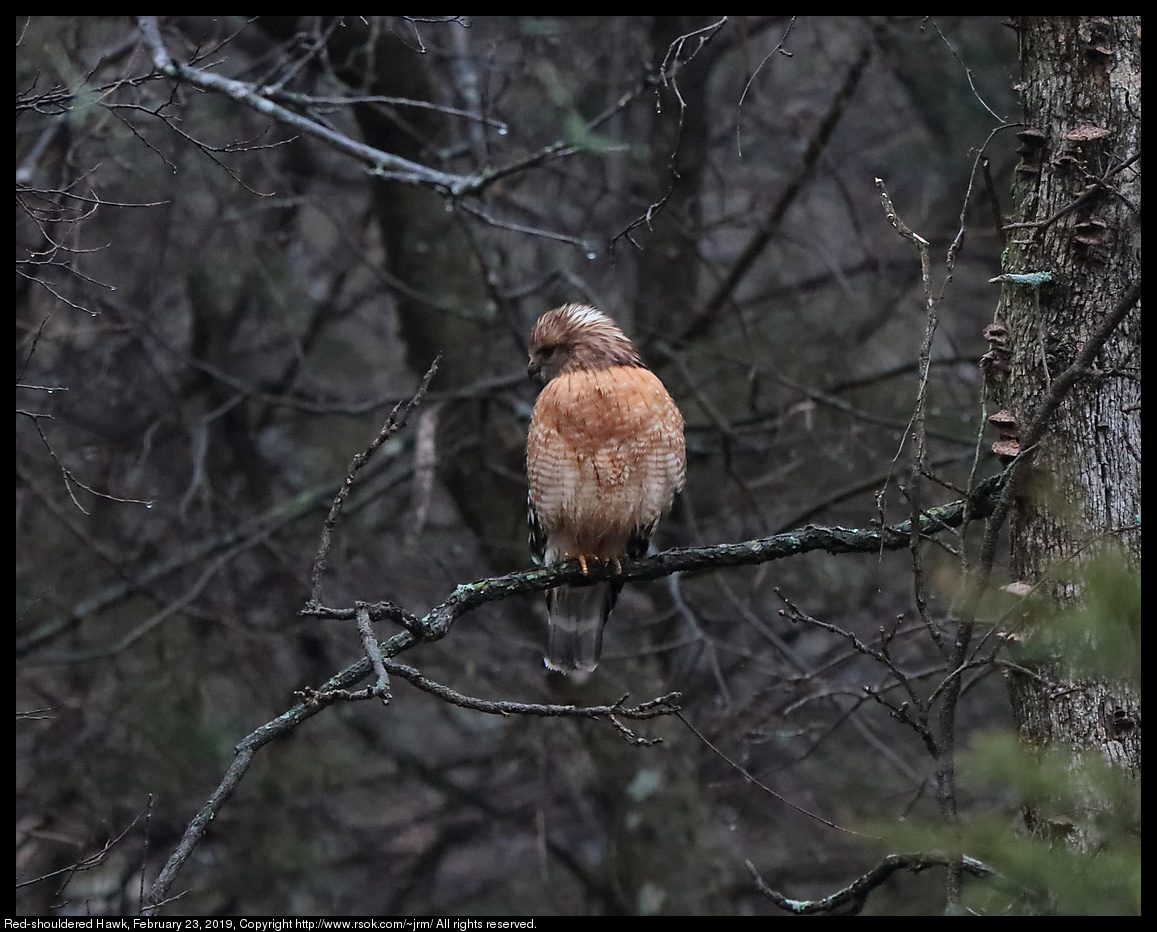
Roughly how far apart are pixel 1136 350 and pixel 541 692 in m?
4.57

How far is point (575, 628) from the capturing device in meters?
5.06

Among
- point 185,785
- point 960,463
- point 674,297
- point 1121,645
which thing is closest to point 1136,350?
point 1121,645

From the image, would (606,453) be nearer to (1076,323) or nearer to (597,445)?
(597,445)

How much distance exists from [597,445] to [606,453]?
5 cm

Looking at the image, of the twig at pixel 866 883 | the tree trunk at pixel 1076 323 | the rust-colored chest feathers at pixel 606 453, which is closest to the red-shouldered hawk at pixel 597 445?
the rust-colored chest feathers at pixel 606 453

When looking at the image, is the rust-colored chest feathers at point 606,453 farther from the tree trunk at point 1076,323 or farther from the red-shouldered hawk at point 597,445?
the tree trunk at point 1076,323

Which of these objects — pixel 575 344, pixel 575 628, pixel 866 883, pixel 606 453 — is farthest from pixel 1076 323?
pixel 575 628

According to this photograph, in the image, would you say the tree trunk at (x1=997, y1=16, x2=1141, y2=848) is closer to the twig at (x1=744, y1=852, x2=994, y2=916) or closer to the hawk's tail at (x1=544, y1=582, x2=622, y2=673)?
the twig at (x1=744, y1=852, x2=994, y2=916)

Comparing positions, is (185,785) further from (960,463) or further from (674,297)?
(960,463)

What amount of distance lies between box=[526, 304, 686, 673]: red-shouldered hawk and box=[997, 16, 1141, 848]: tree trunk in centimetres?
156

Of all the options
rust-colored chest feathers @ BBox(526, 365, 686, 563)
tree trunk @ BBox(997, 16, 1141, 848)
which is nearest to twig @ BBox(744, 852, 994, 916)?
tree trunk @ BBox(997, 16, 1141, 848)

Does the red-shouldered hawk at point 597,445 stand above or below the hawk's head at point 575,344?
below

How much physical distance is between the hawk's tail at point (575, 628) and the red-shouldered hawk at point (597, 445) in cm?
13

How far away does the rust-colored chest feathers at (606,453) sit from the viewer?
4.47m
